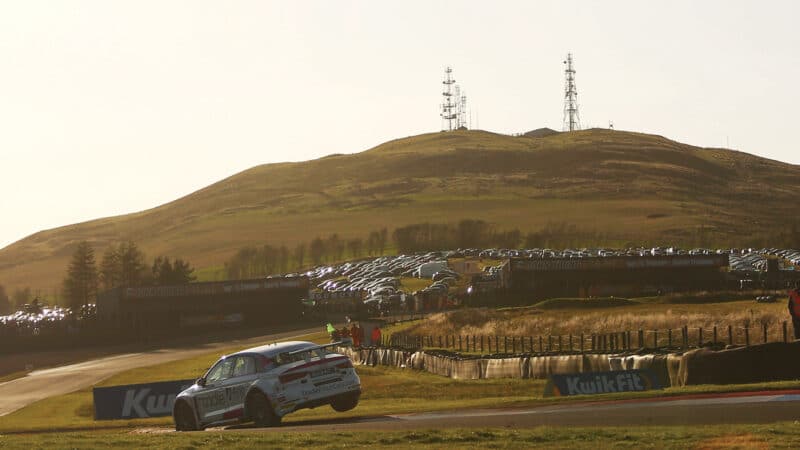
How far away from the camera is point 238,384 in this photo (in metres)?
27.2

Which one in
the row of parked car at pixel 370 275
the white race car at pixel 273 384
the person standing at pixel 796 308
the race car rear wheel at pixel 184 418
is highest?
the row of parked car at pixel 370 275

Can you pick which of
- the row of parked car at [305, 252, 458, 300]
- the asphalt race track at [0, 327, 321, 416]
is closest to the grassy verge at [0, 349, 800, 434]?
the asphalt race track at [0, 327, 321, 416]

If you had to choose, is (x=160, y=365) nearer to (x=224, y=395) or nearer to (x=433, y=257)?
(x=224, y=395)

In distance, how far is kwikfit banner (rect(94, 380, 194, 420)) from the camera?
3919 cm

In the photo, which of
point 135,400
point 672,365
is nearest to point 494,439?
point 672,365

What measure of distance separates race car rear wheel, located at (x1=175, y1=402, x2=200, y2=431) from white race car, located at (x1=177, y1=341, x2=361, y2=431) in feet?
0.89

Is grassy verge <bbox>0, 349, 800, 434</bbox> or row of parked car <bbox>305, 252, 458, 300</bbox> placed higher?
row of parked car <bbox>305, 252, 458, 300</bbox>

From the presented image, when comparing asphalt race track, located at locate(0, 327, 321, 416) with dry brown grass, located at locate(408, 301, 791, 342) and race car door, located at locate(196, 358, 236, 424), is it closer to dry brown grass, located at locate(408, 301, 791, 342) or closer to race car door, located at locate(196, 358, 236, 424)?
dry brown grass, located at locate(408, 301, 791, 342)

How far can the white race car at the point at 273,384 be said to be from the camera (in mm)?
26438

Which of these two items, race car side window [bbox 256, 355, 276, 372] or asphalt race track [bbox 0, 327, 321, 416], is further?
asphalt race track [bbox 0, 327, 321, 416]

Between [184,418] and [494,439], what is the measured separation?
10.9m

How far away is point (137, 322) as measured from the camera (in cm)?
10569

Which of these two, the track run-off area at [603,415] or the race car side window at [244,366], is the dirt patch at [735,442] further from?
the race car side window at [244,366]

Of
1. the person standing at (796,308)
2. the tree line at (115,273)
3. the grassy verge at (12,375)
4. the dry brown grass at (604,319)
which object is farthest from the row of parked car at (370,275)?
the person standing at (796,308)
